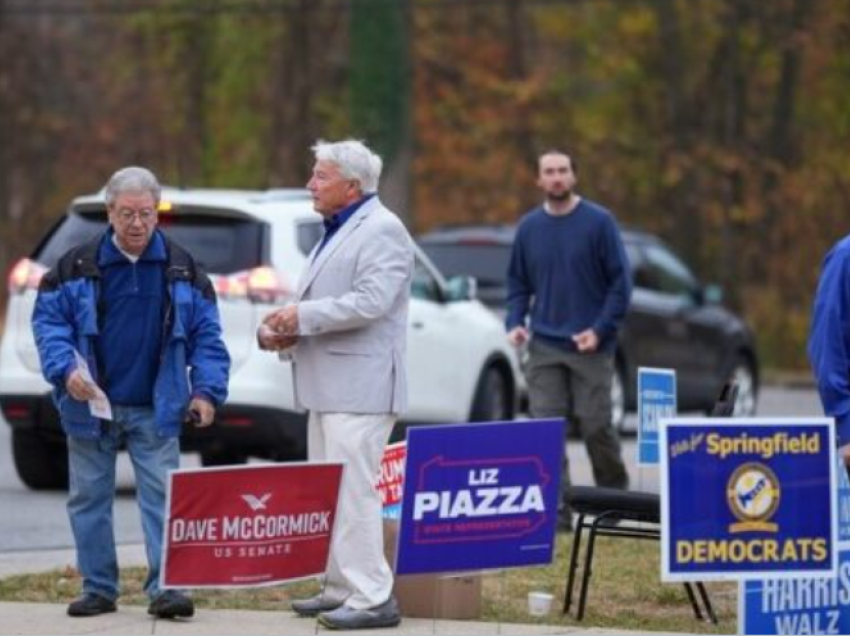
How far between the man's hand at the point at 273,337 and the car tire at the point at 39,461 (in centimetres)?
594

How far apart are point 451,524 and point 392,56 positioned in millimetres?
19783

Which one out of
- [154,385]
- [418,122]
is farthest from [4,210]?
[154,385]

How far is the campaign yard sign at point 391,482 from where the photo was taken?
10.2 meters

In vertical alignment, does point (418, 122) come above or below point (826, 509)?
above

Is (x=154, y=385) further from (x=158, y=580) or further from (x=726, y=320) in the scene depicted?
(x=726, y=320)

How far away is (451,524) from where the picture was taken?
376 inches

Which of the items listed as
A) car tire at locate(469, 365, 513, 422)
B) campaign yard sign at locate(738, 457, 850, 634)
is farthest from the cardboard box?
car tire at locate(469, 365, 513, 422)

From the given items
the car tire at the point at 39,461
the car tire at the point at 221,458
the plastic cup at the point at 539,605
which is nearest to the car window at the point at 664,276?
the car tire at the point at 221,458

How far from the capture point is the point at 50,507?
14.5m

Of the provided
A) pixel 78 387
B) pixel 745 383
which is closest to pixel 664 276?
pixel 745 383

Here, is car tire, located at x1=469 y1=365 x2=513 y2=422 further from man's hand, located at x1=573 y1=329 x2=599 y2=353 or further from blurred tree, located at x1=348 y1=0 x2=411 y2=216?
blurred tree, located at x1=348 y1=0 x2=411 y2=216

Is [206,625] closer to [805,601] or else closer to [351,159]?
[351,159]

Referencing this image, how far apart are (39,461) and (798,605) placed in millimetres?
7601

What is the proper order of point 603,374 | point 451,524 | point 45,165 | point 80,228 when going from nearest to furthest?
point 451,524, point 603,374, point 80,228, point 45,165
